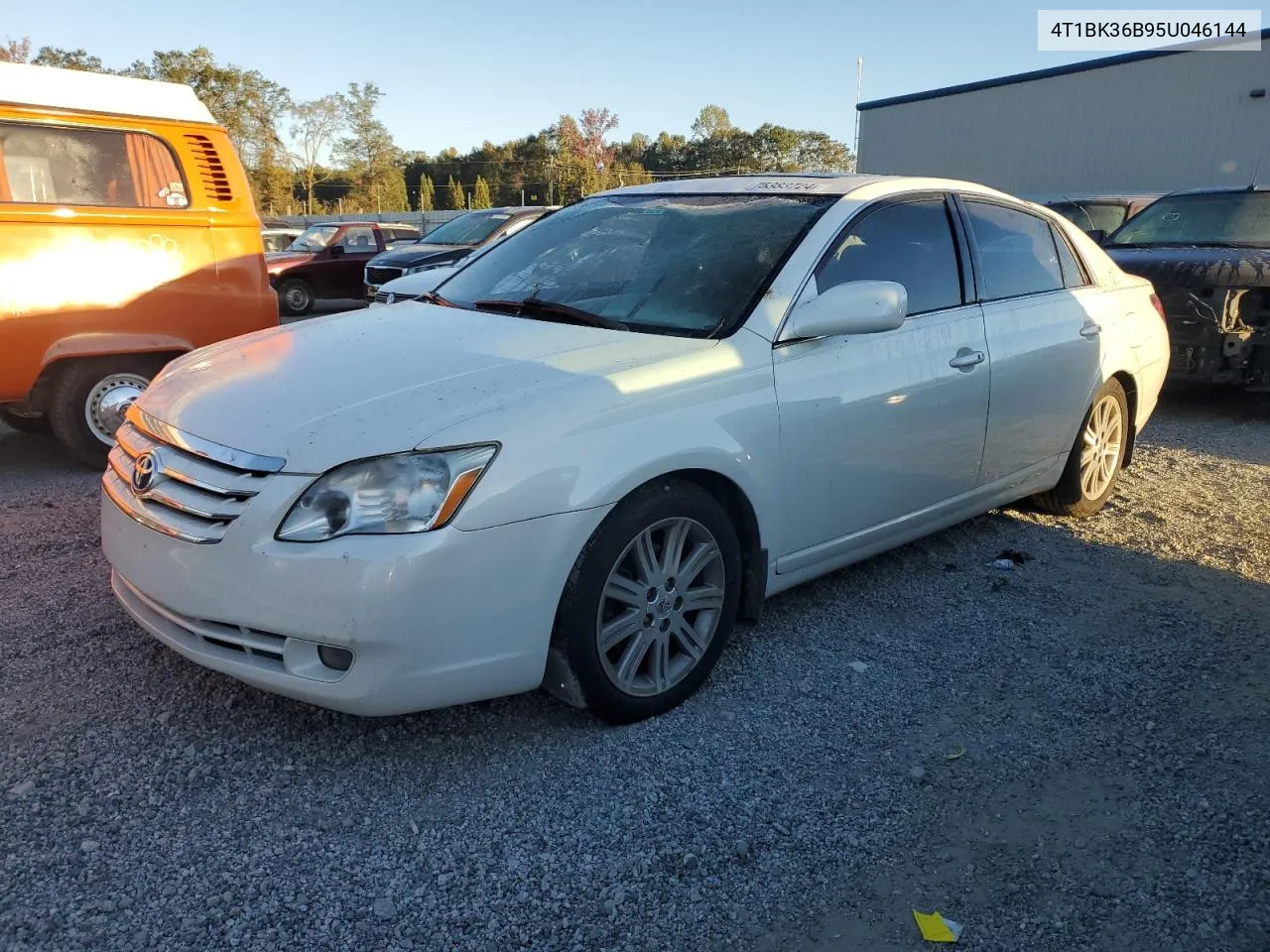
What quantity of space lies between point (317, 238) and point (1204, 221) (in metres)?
13.7

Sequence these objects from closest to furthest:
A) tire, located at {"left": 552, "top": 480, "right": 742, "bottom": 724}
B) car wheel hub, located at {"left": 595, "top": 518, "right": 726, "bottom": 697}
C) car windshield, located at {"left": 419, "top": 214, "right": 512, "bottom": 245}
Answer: tire, located at {"left": 552, "top": 480, "right": 742, "bottom": 724} → car wheel hub, located at {"left": 595, "top": 518, "right": 726, "bottom": 697} → car windshield, located at {"left": 419, "top": 214, "right": 512, "bottom": 245}

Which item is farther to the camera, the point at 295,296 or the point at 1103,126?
the point at 1103,126

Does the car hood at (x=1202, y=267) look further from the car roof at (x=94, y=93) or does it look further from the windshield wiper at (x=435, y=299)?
the car roof at (x=94, y=93)

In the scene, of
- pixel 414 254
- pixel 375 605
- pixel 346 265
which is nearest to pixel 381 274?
pixel 414 254

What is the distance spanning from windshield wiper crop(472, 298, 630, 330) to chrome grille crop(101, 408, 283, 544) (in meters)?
1.27

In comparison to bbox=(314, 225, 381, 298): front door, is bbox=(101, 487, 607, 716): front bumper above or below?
below

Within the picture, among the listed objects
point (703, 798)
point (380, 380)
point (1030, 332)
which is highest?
point (380, 380)

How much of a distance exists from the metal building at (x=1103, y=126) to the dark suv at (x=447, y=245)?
16.1 metres

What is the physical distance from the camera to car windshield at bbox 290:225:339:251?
1697 cm

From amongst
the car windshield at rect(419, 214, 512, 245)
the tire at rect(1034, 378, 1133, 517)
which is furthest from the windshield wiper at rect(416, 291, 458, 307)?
the car windshield at rect(419, 214, 512, 245)

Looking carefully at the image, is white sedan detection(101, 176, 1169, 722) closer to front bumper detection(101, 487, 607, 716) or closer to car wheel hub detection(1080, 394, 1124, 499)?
front bumper detection(101, 487, 607, 716)

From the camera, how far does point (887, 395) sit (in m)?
3.61

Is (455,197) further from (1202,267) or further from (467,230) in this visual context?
(1202,267)

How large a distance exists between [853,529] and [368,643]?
6.22 ft
